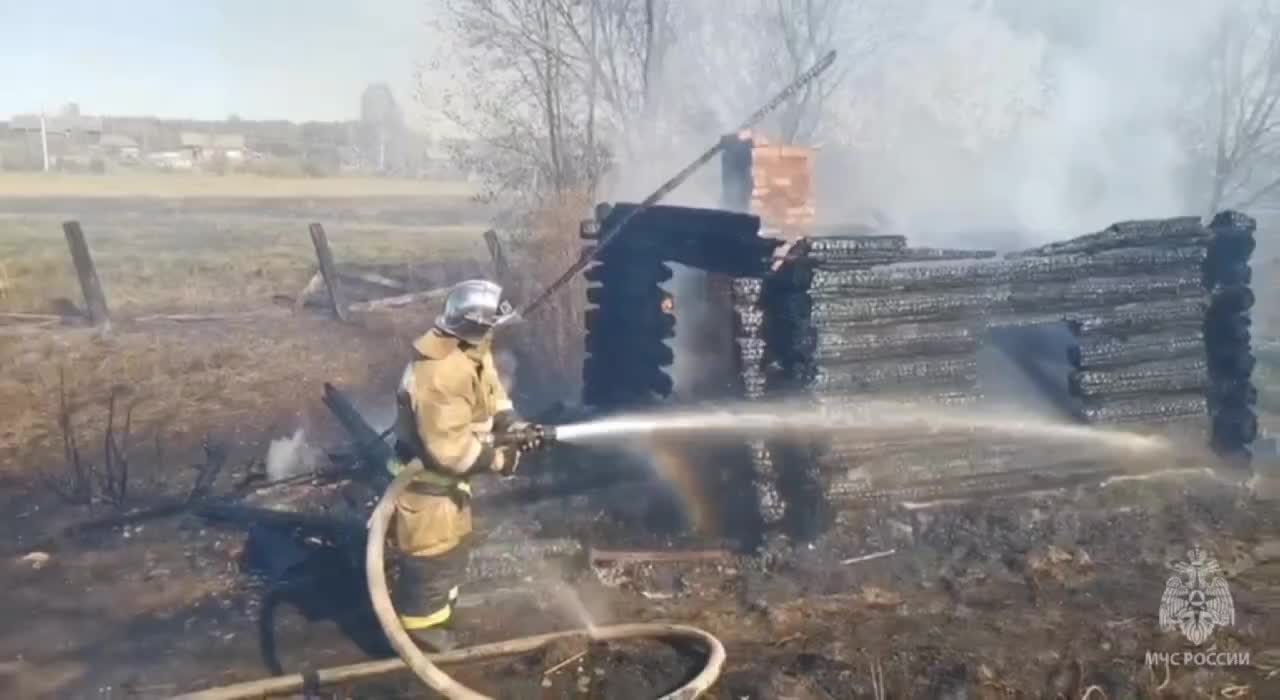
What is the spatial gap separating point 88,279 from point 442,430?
31.5 ft

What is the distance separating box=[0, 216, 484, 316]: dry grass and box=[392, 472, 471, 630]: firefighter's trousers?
34.6 feet

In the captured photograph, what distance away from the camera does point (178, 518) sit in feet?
26.2

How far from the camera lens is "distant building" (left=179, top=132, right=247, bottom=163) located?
53.8 metres

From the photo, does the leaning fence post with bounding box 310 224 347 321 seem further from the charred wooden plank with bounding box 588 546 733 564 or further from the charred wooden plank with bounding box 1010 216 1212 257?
the charred wooden plank with bounding box 1010 216 1212 257

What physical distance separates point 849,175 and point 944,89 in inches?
83.6

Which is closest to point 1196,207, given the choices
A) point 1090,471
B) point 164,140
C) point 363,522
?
point 1090,471

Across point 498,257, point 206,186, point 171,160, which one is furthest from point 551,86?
point 171,160

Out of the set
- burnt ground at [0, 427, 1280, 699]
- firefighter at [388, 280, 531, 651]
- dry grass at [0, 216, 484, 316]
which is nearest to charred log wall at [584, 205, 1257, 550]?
burnt ground at [0, 427, 1280, 699]

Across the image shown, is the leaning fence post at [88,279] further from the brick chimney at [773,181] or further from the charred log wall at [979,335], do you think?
the charred log wall at [979,335]

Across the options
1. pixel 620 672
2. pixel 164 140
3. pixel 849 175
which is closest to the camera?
pixel 620 672

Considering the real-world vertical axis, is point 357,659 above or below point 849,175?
below

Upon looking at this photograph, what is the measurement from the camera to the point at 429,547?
18.7 feet

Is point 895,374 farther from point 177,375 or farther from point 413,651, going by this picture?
point 177,375

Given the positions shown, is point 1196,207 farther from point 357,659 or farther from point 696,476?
point 357,659
